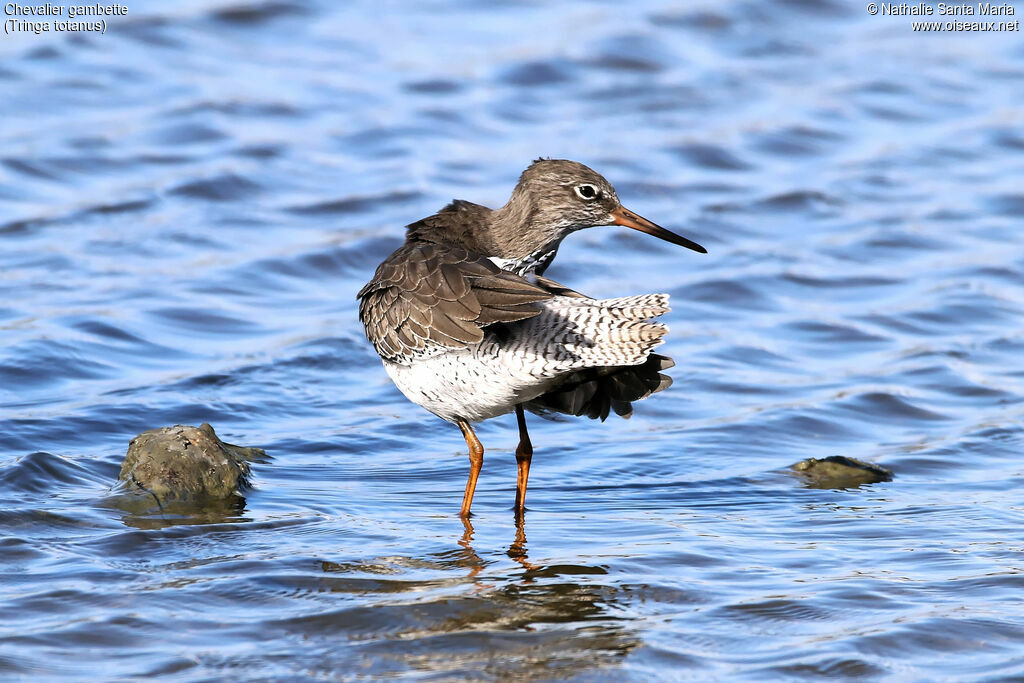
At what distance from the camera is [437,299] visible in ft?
21.1

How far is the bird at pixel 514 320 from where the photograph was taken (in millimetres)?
6078

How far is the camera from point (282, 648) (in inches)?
207

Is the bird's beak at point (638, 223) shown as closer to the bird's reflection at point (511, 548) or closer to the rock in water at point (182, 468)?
the bird's reflection at point (511, 548)

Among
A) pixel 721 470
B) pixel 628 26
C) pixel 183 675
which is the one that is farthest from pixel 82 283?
pixel 628 26

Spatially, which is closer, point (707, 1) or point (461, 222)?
point (461, 222)

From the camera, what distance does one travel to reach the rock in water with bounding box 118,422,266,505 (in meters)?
6.90

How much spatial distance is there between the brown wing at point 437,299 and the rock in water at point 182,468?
1040mm

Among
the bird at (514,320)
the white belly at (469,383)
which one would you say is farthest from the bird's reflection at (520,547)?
the white belly at (469,383)

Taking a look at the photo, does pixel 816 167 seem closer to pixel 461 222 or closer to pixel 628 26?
pixel 628 26

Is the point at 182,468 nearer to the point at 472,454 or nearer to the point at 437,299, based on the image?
the point at 472,454

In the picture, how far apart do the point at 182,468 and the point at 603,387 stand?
224 cm

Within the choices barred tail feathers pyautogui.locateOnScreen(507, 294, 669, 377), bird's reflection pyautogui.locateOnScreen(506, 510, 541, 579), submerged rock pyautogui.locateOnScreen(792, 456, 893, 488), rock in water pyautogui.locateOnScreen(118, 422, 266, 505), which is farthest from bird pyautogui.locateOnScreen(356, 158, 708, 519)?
submerged rock pyautogui.locateOnScreen(792, 456, 893, 488)

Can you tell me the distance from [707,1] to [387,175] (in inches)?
295

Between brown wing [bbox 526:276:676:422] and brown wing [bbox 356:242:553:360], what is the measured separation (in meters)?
0.48
